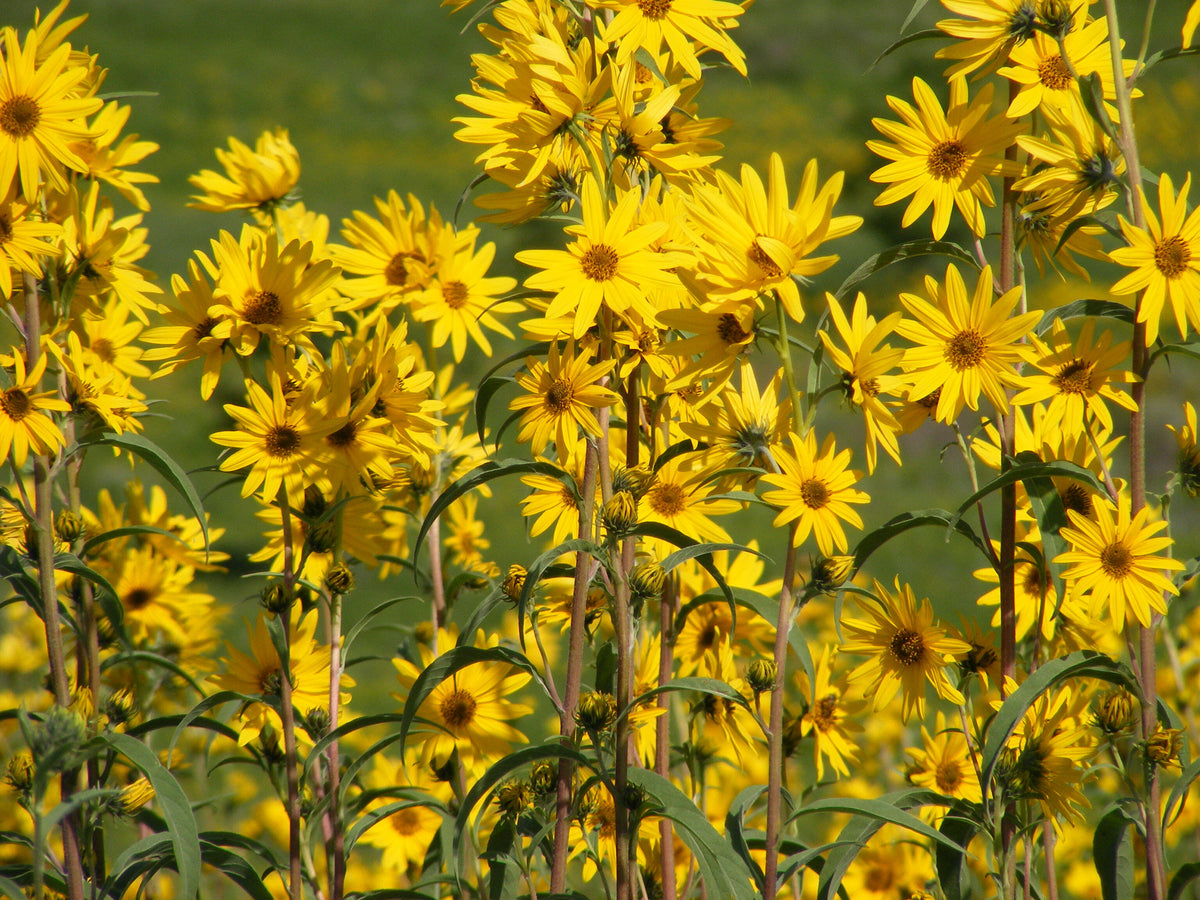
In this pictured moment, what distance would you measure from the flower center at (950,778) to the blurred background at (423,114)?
4.98 metres

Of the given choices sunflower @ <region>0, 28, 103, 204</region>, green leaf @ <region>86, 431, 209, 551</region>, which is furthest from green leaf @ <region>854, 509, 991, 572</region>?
sunflower @ <region>0, 28, 103, 204</region>

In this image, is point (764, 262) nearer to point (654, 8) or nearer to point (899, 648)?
point (654, 8)

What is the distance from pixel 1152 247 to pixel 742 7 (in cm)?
58

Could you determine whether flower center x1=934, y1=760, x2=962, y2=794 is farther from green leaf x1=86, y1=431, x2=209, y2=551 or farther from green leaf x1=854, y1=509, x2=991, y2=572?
green leaf x1=86, y1=431, x2=209, y2=551

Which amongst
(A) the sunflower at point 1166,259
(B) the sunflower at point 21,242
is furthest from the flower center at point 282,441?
(A) the sunflower at point 1166,259

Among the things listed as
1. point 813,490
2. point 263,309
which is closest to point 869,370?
point 813,490

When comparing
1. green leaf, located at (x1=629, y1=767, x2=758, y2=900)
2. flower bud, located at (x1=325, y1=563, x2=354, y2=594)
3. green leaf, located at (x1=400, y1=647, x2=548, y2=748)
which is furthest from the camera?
flower bud, located at (x1=325, y1=563, x2=354, y2=594)

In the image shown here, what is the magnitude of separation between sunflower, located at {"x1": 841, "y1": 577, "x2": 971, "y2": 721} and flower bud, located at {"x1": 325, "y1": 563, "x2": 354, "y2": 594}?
741mm

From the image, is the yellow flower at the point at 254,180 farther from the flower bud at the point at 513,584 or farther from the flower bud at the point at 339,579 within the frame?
the flower bud at the point at 513,584

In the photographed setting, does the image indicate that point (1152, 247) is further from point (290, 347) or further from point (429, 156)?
point (429, 156)

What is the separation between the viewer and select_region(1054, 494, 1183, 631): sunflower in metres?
1.22

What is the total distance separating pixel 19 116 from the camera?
1.34 m

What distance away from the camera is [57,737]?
41.8 inches

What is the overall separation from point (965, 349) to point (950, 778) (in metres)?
0.84
